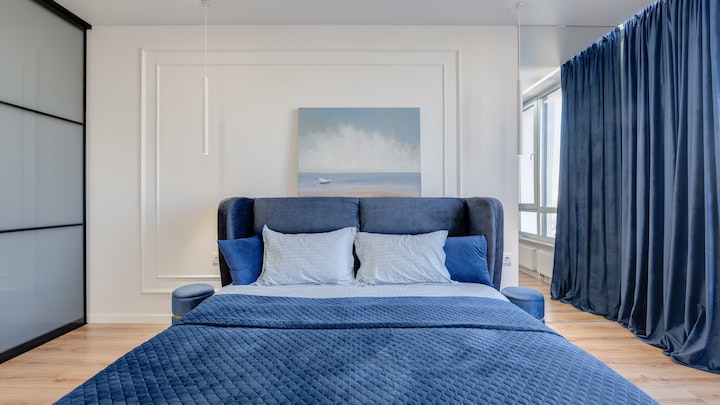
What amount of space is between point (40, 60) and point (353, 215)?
8.35 ft

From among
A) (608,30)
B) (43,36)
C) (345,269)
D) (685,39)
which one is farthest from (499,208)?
(43,36)

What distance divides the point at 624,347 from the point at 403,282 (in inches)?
65.4

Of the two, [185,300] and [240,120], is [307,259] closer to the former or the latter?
[185,300]

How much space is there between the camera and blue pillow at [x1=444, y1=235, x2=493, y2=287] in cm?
225

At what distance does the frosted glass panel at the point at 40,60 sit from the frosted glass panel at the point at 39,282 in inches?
37.7

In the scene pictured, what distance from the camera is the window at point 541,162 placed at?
2.81 meters

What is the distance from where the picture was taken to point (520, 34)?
2922mm

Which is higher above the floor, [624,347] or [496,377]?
[496,377]

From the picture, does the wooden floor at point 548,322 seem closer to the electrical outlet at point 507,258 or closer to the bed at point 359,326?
the electrical outlet at point 507,258

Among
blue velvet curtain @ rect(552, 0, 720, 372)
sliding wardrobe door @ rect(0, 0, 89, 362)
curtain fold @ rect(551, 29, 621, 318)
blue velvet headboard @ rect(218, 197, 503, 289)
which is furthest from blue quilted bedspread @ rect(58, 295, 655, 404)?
sliding wardrobe door @ rect(0, 0, 89, 362)

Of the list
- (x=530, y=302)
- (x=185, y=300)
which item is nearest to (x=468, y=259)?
(x=530, y=302)

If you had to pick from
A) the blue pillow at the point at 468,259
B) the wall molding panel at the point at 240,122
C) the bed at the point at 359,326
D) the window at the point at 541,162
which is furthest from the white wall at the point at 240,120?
the blue pillow at the point at 468,259

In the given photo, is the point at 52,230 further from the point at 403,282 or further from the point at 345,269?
the point at 403,282

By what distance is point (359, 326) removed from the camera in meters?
1.43
